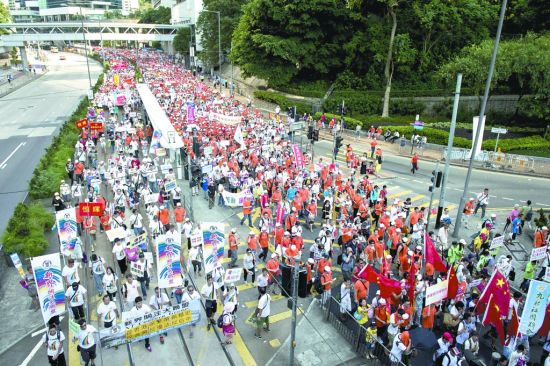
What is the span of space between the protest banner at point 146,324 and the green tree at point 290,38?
3841 centimetres

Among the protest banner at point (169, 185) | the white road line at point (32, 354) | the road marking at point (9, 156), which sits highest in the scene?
the protest banner at point (169, 185)

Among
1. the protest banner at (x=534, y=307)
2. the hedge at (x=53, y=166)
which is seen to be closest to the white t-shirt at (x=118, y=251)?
the hedge at (x=53, y=166)

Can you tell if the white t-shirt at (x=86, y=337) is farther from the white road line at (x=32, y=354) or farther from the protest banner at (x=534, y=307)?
the protest banner at (x=534, y=307)

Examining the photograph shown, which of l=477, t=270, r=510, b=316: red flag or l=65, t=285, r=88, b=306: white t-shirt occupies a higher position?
Result: l=477, t=270, r=510, b=316: red flag

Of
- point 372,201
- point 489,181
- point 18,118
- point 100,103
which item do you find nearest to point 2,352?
point 372,201

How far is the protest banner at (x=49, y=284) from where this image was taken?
11320 mm

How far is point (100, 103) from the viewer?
42.2 meters

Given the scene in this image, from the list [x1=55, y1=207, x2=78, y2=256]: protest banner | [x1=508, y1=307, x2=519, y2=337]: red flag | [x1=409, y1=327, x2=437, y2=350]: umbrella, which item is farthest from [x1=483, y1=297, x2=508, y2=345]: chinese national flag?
[x1=55, y1=207, x2=78, y2=256]: protest banner

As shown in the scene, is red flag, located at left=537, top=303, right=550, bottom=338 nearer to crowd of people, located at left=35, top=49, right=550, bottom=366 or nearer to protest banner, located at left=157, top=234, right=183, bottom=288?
crowd of people, located at left=35, top=49, right=550, bottom=366

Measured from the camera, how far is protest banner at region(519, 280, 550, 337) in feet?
32.4

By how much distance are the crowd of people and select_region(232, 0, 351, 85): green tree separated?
23082mm

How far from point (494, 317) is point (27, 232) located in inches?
606

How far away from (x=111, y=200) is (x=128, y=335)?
11522 mm

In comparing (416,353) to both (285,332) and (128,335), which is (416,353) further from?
(128,335)
